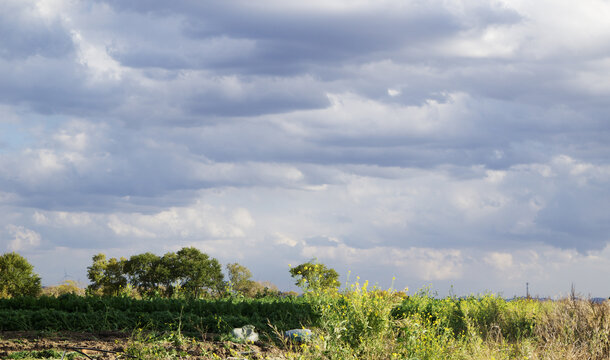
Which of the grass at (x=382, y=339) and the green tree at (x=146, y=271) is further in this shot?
the green tree at (x=146, y=271)

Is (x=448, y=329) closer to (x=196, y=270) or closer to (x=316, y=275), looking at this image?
(x=316, y=275)

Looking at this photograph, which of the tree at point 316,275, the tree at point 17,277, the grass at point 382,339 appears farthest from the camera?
the tree at point 17,277

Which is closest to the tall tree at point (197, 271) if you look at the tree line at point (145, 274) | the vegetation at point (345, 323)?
the tree line at point (145, 274)

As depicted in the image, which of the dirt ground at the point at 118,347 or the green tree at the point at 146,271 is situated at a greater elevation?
the green tree at the point at 146,271

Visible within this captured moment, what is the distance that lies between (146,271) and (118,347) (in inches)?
783

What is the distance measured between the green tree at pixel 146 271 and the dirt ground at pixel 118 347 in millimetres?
17824

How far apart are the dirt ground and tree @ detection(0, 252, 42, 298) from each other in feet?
58.2

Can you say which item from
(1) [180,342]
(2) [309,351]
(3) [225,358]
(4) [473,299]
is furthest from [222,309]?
(4) [473,299]

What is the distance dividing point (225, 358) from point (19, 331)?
4.67 m

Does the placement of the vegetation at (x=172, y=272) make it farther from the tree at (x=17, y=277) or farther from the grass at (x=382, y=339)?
the grass at (x=382, y=339)

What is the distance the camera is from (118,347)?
8.77 m

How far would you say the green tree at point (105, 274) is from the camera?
1160 inches

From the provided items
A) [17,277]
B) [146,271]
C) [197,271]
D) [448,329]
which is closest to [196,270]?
[197,271]

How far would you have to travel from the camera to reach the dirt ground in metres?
8.31
